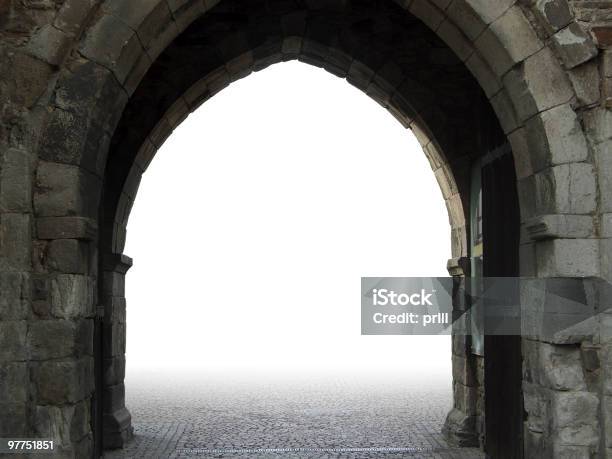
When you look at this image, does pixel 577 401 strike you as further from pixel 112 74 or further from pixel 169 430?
pixel 169 430

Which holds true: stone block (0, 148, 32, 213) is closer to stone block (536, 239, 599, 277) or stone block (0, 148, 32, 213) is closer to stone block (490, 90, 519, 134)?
stone block (490, 90, 519, 134)

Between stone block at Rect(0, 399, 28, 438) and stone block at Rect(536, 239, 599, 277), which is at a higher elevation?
stone block at Rect(536, 239, 599, 277)

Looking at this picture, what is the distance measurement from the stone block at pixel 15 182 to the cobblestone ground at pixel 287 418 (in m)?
3.70

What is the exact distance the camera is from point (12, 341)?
4629 mm

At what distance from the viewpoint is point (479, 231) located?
27.2 feet

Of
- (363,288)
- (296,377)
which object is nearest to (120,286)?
(363,288)

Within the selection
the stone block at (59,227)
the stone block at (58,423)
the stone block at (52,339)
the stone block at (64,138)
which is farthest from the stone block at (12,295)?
the stone block at (64,138)

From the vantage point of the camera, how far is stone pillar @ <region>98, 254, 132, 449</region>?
8211 mm

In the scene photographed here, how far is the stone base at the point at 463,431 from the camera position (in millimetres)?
8281

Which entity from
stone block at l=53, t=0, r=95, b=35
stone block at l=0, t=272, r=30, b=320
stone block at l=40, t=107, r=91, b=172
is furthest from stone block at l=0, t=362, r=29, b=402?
stone block at l=53, t=0, r=95, b=35

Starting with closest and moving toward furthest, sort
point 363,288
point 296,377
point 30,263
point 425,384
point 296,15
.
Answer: point 30,263 → point 363,288 → point 296,15 → point 425,384 → point 296,377

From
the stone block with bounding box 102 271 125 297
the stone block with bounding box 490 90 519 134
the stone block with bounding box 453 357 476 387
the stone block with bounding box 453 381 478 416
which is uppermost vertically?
the stone block with bounding box 490 90 519 134

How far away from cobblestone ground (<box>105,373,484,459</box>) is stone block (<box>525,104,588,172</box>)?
12.1 ft

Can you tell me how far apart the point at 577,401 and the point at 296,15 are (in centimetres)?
514
